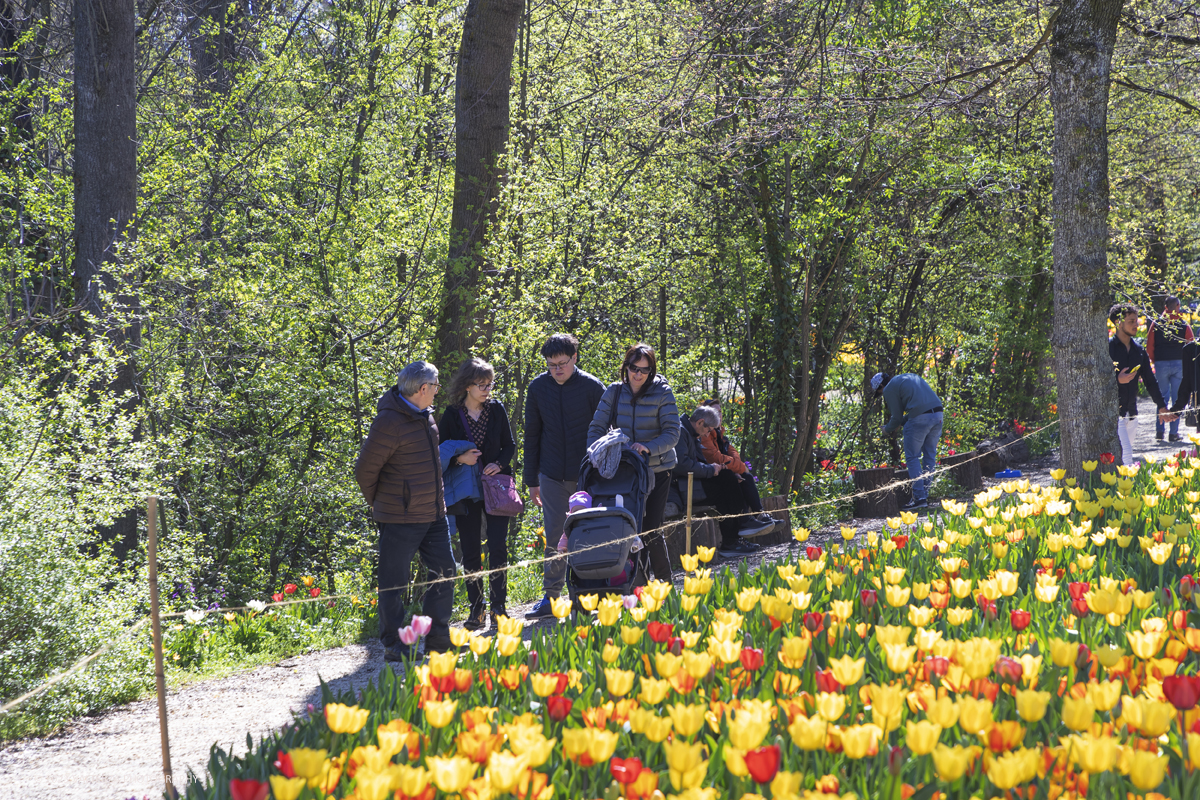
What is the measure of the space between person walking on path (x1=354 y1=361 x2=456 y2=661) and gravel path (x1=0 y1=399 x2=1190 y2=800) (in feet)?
1.54

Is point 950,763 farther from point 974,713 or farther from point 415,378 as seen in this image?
point 415,378

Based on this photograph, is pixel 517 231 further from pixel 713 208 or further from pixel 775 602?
pixel 775 602

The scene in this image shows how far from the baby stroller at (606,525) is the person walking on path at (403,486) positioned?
2.33 ft

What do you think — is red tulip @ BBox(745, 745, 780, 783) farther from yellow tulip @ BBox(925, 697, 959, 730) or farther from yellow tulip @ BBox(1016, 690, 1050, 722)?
yellow tulip @ BBox(1016, 690, 1050, 722)

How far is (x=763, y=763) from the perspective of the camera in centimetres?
149

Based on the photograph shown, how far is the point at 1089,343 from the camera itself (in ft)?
19.4

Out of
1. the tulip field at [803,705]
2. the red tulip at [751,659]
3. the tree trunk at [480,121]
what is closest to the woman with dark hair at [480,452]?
the tree trunk at [480,121]

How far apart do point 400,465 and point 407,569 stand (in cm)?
59

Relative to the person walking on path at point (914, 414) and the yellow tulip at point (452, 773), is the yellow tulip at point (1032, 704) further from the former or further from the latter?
the person walking on path at point (914, 414)

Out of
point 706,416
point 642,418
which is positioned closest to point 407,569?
point 642,418

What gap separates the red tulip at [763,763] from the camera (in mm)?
1480

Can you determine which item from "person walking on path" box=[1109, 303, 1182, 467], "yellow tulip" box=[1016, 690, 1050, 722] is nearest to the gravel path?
"yellow tulip" box=[1016, 690, 1050, 722]

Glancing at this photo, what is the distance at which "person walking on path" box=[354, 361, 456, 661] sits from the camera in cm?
486

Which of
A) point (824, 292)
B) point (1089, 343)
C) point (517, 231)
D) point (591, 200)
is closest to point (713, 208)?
point (824, 292)
